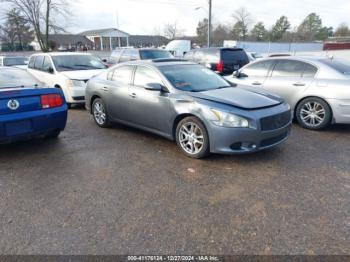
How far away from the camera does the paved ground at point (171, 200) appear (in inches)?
101

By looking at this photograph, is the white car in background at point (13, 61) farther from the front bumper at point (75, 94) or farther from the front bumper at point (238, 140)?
the front bumper at point (238, 140)

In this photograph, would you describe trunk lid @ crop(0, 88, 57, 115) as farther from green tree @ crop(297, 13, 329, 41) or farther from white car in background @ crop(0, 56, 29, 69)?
green tree @ crop(297, 13, 329, 41)

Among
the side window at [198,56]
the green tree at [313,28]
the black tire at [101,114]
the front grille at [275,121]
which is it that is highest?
the green tree at [313,28]

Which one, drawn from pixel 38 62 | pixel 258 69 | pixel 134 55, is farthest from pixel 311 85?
pixel 134 55

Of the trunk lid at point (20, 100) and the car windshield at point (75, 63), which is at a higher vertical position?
the car windshield at point (75, 63)

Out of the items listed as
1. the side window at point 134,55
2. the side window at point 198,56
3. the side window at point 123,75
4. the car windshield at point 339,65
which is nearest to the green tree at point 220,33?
the side window at point 134,55

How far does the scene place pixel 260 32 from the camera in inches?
3250

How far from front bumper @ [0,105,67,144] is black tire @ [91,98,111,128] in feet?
3.84

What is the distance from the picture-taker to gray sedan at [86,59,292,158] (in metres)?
3.99

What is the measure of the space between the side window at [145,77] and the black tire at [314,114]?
313 centimetres

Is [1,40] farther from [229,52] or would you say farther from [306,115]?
[306,115]

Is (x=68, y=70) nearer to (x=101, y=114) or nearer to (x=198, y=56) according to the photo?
(x=101, y=114)

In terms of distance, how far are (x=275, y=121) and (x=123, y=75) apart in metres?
3.03

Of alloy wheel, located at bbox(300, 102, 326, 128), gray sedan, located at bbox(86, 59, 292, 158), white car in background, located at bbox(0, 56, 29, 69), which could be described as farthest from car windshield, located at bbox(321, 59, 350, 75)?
white car in background, located at bbox(0, 56, 29, 69)
